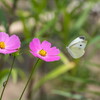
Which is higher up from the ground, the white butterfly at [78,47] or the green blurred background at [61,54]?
the green blurred background at [61,54]

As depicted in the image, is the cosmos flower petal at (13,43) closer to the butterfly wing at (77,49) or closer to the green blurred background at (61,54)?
the butterfly wing at (77,49)

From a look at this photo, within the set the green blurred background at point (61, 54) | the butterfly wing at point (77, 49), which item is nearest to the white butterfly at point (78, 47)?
the butterfly wing at point (77, 49)

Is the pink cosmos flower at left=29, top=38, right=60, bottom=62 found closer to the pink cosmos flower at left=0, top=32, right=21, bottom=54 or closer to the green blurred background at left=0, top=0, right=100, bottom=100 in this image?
the pink cosmos flower at left=0, top=32, right=21, bottom=54

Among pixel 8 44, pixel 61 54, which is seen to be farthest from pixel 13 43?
pixel 61 54

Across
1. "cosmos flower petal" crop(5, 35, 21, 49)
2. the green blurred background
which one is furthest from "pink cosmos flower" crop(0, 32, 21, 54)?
the green blurred background

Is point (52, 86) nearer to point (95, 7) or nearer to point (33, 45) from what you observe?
point (95, 7)

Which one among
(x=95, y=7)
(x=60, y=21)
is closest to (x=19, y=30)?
(x=60, y=21)
